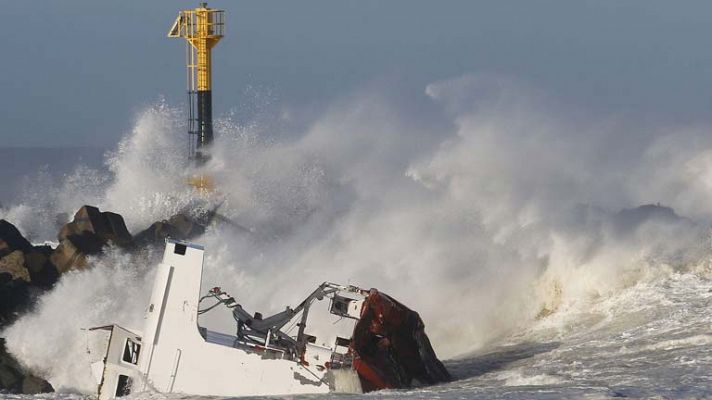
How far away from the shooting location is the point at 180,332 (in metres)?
19.2

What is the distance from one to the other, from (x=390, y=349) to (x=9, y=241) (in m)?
14.4

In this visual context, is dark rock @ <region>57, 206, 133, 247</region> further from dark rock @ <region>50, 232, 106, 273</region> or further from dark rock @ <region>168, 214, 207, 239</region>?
dark rock @ <region>168, 214, 207, 239</region>

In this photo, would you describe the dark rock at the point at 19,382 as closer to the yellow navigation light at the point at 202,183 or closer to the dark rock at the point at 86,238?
the dark rock at the point at 86,238

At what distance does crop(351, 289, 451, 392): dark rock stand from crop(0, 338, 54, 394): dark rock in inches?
271

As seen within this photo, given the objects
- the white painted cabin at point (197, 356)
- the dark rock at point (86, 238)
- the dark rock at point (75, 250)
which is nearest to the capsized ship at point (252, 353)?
the white painted cabin at point (197, 356)

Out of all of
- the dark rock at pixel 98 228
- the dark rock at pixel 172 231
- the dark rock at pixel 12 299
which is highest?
the dark rock at pixel 172 231

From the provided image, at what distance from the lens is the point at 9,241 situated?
3055 centimetres

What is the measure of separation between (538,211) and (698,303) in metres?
7.08

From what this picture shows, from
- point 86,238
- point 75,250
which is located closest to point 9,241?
point 86,238

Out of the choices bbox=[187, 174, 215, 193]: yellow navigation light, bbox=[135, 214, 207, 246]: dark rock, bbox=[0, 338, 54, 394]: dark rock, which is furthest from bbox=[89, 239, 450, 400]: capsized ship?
bbox=[187, 174, 215, 193]: yellow navigation light

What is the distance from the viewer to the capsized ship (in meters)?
18.8

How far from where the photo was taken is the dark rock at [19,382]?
22625 mm

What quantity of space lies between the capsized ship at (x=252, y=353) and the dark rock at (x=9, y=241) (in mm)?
10727

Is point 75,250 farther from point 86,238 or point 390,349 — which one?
point 390,349
